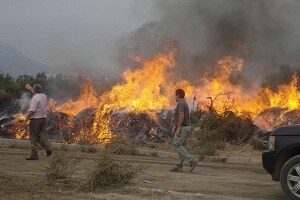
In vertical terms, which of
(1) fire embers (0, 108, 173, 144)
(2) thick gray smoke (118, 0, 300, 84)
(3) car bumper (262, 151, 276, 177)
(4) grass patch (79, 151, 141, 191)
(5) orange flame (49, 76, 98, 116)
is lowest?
(4) grass patch (79, 151, 141, 191)

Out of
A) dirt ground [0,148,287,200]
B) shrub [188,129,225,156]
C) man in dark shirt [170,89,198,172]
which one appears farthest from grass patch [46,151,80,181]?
shrub [188,129,225,156]

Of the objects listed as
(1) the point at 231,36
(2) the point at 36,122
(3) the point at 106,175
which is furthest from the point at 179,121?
(1) the point at 231,36

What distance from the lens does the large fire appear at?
19188 mm

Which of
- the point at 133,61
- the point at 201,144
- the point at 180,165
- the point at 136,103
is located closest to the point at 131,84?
the point at 136,103

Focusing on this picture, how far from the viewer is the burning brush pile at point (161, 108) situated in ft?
57.7

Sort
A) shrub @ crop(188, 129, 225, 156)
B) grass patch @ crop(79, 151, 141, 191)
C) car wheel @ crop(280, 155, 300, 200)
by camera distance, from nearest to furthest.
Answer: car wheel @ crop(280, 155, 300, 200), grass patch @ crop(79, 151, 141, 191), shrub @ crop(188, 129, 225, 156)

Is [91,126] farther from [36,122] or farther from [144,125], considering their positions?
[36,122]

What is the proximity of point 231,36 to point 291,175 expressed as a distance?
18726mm

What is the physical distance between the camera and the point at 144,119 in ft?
60.1

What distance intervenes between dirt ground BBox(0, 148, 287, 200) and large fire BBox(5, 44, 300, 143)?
25.6 feet

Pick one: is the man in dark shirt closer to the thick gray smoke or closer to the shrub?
the shrub

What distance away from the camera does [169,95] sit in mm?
21375

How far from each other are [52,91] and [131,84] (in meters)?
5.46

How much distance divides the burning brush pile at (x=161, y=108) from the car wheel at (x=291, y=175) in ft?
27.6
